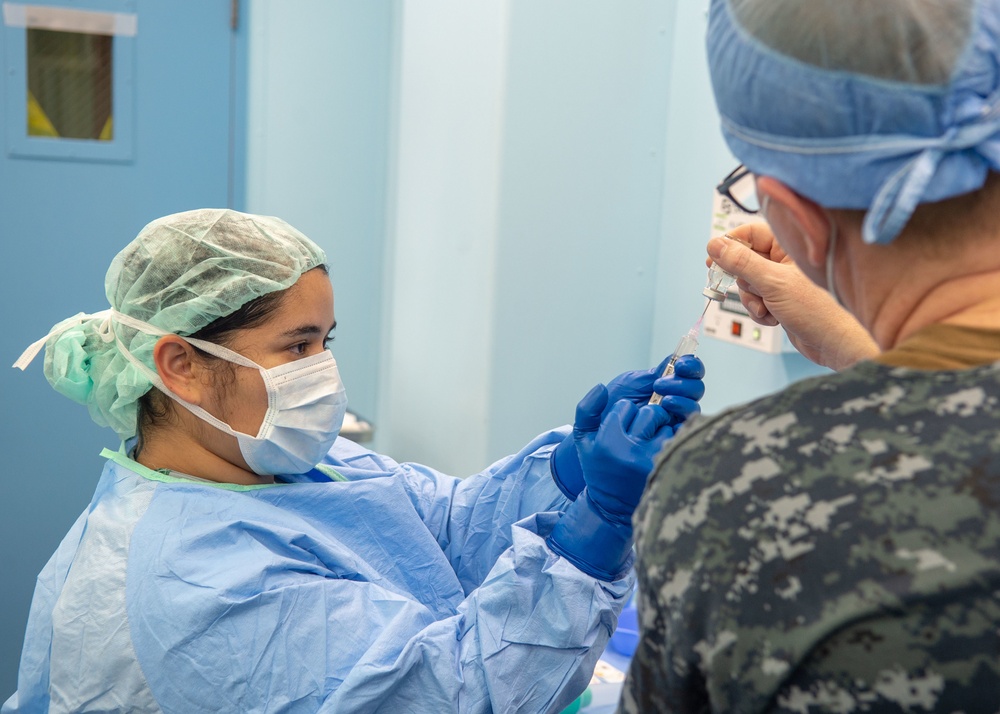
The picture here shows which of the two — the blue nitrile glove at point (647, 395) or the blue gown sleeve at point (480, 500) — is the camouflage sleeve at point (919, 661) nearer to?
the blue nitrile glove at point (647, 395)

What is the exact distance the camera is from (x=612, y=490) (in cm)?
104

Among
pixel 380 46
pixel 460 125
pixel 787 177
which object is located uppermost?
pixel 380 46

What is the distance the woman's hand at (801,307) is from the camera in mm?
1018

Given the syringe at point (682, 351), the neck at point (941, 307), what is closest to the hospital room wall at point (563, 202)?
the syringe at point (682, 351)

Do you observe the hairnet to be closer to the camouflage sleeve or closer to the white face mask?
the camouflage sleeve

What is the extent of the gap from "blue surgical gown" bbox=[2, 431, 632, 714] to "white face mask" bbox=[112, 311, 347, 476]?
0.25 feet

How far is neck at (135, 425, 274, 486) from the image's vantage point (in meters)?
1.29

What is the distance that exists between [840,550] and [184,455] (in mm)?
996

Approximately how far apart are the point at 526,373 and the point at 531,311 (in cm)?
14

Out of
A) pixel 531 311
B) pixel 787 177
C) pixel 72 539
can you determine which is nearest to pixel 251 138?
pixel 531 311

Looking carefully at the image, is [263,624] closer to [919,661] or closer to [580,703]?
[580,703]

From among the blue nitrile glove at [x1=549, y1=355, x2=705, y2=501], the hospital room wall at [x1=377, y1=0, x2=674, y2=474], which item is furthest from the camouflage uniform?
the hospital room wall at [x1=377, y1=0, x2=674, y2=474]

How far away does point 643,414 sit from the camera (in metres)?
1.05

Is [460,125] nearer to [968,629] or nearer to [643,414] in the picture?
[643,414]
